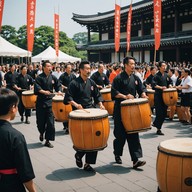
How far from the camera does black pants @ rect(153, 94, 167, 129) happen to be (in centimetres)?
720

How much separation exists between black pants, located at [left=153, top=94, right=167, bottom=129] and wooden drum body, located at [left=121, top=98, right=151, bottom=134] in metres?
2.69

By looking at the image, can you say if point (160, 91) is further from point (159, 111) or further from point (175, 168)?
point (175, 168)

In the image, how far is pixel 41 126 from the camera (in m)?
6.29

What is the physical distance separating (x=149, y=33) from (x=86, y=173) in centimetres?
2260

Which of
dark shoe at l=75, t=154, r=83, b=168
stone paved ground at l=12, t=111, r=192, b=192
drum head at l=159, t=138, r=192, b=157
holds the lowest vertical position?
stone paved ground at l=12, t=111, r=192, b=192

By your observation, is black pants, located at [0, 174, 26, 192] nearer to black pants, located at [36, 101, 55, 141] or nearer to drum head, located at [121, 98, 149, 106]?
drum head, located at [121, 98, 149, 106]

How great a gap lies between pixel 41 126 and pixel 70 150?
37.0 inches

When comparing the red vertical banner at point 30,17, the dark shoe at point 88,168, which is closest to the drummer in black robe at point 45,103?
the dark shoe at point 88,168

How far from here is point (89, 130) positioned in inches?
165

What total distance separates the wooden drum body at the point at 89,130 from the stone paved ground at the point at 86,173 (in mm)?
495

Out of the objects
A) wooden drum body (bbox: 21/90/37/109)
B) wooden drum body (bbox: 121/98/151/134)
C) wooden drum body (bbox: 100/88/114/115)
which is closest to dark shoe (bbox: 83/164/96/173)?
wooden drum body (bbox: 121/98/151/134)

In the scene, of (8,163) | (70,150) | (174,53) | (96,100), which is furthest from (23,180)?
(174,53)

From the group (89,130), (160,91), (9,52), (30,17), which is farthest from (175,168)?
(9,52)

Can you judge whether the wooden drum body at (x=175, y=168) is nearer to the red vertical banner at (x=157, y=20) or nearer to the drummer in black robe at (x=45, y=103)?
the drummer in black robe at (x=45, y=103)
